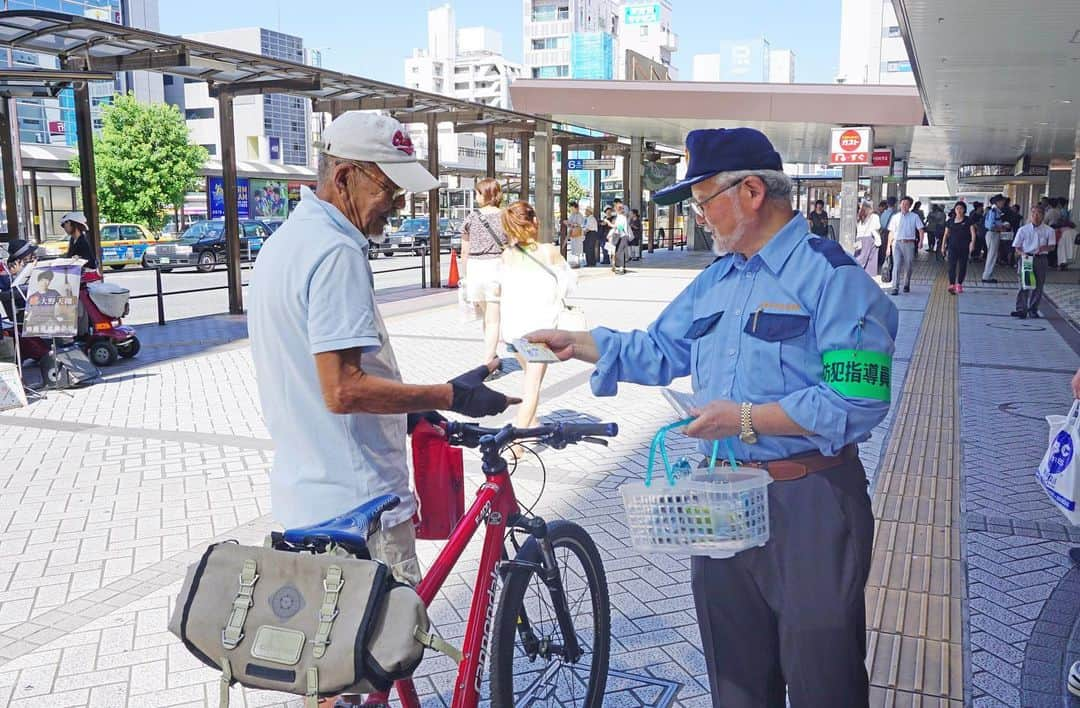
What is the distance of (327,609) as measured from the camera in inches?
73.0

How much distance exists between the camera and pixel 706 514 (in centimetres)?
210

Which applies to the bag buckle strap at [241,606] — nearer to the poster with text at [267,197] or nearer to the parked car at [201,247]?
the parked car at [201,247]

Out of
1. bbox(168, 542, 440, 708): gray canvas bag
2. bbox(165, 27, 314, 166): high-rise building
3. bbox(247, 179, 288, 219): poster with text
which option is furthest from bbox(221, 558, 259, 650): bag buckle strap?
bbox(165, 27, 314, 166): high-rise building

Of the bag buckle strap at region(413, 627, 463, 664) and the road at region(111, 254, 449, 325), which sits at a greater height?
the bag buckle strap at region(413, 627, 463, 664)

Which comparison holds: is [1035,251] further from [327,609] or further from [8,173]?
[327,609]

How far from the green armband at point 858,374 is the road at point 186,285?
1280 centimetres

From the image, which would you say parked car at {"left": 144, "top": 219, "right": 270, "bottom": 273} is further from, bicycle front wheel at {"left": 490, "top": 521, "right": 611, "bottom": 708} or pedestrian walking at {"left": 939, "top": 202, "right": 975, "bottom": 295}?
bicycle front wheel at {"left": 490, "top": 521, "right": 611, "bottom": 708}

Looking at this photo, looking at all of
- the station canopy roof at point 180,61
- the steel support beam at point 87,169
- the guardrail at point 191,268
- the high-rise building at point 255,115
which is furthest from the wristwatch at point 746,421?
the high-rise building at point 255,115

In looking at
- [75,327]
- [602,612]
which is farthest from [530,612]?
[75,327]

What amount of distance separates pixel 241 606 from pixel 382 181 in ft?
3.49

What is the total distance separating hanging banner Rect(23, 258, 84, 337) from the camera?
352 inches

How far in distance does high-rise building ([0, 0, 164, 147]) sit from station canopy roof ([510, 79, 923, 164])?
39755mm

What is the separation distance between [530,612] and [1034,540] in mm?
3420

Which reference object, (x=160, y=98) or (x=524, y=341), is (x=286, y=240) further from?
(x=160, y=98)
